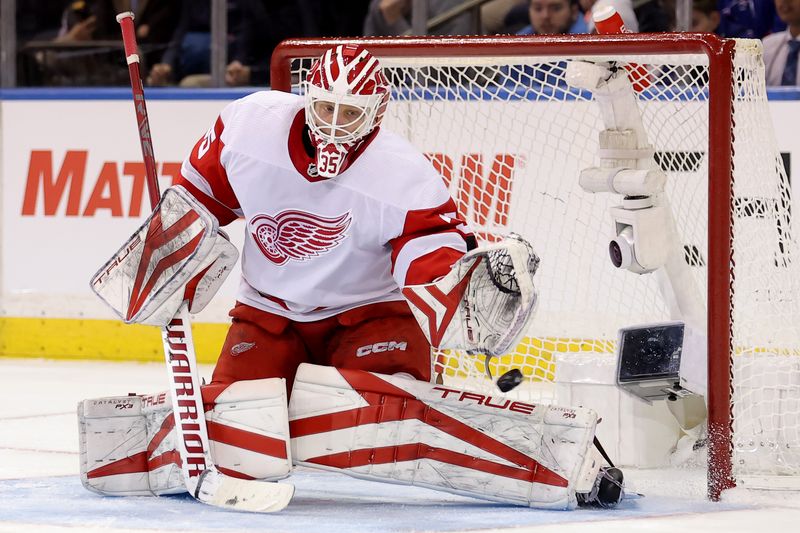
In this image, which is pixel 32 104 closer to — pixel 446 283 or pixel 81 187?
pixel 81 187

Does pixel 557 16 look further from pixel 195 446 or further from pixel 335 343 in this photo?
pixel 195 446

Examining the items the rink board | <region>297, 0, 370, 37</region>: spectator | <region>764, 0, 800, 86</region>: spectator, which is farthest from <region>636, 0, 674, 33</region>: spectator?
the rink board

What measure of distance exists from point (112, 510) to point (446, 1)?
10.5 ft

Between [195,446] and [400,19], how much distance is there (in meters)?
3.03

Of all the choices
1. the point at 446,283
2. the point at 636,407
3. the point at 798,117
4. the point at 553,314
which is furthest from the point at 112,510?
the point at 798,117

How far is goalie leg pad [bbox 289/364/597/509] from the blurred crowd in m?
2.46

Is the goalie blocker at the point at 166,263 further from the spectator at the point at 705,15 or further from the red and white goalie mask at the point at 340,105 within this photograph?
the spectator at the point at 705,15

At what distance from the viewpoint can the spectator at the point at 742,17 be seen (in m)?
5.51

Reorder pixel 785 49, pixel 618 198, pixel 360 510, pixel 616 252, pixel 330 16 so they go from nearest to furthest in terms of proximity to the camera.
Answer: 1. pixel 360 510
2. pixel 616 252
3. pixel 618 198
4. pixel 785 49
5. pixel 330 16

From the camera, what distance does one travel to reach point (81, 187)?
5766mm

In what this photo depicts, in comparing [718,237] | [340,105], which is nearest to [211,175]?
[340,105]

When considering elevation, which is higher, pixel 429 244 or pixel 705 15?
pixel 705 15

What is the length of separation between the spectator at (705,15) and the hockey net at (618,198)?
791 millimetres

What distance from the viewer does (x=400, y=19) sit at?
19.0 ft
